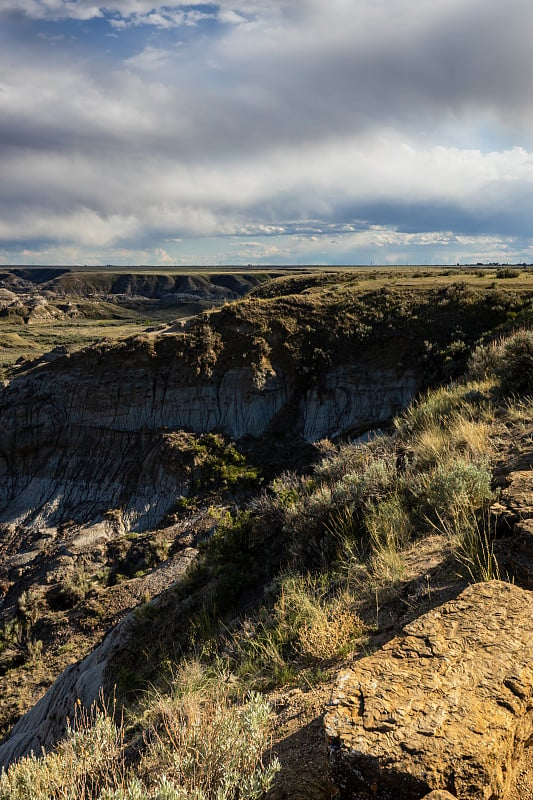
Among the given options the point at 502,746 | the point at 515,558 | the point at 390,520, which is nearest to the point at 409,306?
the point at 390,520

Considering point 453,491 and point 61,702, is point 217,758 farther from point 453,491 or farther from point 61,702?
point 61,702

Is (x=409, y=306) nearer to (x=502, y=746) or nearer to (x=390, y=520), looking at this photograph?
(x=390, y=520)

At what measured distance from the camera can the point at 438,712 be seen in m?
2.23

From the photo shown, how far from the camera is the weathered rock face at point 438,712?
6.70ft

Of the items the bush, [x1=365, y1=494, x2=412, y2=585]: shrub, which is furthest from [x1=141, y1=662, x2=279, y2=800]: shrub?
the bush

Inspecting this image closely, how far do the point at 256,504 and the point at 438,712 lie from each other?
19.2 feet

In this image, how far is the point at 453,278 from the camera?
82.8 feet

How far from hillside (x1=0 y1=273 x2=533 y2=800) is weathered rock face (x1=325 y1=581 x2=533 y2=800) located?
0.40 meters

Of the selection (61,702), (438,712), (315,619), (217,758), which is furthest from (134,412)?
(438,712)

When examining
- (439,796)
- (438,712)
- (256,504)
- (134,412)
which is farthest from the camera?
(134,412)

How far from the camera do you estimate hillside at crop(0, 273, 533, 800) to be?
3.84 meters

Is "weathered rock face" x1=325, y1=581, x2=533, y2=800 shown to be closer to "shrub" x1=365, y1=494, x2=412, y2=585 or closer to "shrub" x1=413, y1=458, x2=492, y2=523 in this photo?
"shrub" x1=365, y1=494, x2=412, y2=585

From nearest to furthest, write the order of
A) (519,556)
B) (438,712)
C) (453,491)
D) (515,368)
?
1. (438,712)
2. (519,556)
3. (453,491)
4. (515,368)

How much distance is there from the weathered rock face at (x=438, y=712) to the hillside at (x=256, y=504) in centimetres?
40
